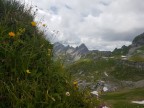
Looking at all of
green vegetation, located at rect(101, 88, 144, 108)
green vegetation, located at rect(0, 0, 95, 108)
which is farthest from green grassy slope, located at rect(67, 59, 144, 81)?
green vegetation, located at rect(0, 0, 95, 108)

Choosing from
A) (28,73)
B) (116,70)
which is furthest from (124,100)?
(116,70)

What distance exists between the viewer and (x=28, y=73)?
20.7ft

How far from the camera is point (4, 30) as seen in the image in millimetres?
6637

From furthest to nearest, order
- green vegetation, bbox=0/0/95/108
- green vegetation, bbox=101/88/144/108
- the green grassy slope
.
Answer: the green grassy slope
green vegetation, bbox=101/88/144/108
green vegetation, bbox=0/0/95/108

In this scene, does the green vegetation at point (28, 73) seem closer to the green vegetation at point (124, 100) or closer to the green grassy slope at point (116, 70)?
the green vegetation at point (124, 100)

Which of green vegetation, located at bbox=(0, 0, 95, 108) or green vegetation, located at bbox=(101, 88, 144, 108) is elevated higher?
green vegetation, located at bbox=(0, 0, 95, 108)

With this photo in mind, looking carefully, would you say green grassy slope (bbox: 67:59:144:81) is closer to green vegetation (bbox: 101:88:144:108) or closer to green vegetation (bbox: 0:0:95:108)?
green vegetation (bbox: 101:88:144:108)

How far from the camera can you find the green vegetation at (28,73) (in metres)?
5.92

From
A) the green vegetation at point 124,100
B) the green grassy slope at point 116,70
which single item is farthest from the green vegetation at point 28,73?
the green grassy slope at point 116,70

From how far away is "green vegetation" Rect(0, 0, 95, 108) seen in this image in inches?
233

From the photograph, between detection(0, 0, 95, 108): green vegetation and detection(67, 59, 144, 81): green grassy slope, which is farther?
detection(67, 59, 144, 81): green grassy slope

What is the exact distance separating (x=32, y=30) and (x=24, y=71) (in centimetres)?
153

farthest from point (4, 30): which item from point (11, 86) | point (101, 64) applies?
point (101, 64)

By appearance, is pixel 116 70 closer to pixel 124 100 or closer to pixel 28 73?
pixel 124 100
